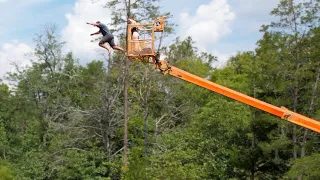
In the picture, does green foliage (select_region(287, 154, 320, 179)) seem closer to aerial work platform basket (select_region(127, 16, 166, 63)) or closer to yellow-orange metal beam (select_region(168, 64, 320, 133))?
yellow-orange metal beam (select_region(168, 64, 320, 133))

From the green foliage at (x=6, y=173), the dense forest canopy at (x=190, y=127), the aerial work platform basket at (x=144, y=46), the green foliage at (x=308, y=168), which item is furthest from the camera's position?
the green foliage at (x=6, y=173)

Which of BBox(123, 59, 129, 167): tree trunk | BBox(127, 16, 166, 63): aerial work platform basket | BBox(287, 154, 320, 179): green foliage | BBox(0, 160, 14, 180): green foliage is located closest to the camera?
BBox(127, 16, 166, 63): aerial work platform basket

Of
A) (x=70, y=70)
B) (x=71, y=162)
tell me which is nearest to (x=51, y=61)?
(x=70, y=70)

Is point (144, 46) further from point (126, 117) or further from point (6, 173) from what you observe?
point (6, 173)

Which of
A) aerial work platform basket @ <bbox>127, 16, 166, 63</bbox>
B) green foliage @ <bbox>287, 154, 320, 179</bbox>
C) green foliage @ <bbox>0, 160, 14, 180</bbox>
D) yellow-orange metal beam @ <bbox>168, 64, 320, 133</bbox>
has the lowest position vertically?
green foliage @ <bbox>0, 160, 14, 180</bbox>

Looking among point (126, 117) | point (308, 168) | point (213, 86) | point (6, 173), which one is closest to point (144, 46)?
point (213, 86)

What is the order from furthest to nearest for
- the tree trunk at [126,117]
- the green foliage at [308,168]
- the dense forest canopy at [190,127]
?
the tree trunk at [126,117], the dense forest canopy at [190,127], the green foliage at [308,168]

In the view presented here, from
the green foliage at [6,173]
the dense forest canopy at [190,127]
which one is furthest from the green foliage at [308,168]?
the green foliage at [6,173]

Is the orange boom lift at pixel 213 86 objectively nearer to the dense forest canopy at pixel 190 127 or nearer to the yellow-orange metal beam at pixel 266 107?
the yellow-orange metal beam at pixel 266 107

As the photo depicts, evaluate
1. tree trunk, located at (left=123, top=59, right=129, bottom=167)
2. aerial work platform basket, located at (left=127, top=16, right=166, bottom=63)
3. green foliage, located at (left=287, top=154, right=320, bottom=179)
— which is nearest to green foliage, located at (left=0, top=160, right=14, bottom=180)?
tree trunk, located at (left=123, top=59, right=129, bottom=167)

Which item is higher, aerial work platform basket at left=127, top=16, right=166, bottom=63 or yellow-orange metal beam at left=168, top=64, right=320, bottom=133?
aerial work platform basket at left=127, top=16, right=166, bottom=63

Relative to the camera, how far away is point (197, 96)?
110 ft

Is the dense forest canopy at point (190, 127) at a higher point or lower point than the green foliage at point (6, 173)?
higher

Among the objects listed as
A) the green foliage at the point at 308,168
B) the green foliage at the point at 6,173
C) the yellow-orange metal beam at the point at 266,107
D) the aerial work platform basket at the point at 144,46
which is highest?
the aerial work platform basket at the point at 144,46
